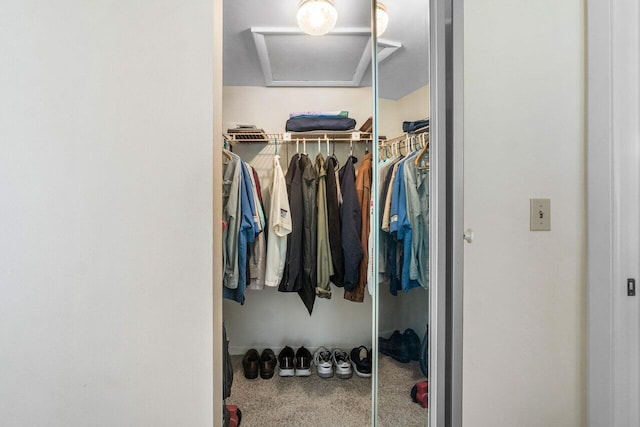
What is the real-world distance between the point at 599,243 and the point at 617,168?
20 centimetres

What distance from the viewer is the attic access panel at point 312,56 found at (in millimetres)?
1608

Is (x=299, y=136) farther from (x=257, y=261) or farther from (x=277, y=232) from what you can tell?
(x=257, y=261)

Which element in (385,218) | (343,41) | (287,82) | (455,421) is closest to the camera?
(455,421)

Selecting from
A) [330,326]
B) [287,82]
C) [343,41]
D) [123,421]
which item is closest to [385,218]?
[123,421]

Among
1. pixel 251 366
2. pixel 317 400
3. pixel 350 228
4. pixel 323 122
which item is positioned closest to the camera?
pixel 317 400

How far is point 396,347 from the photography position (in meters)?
0.93

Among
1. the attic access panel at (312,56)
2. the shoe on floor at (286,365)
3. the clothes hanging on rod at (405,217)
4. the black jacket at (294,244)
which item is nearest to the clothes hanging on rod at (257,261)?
the black jacket at (294,244)

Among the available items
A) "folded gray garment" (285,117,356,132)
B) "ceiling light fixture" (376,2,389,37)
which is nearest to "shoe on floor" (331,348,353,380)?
"folded gray garment" (285,117,356,132)

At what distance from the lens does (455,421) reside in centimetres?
52

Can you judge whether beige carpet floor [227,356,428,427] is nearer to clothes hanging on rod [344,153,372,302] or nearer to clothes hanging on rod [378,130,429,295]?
clothes hanging on rod [378,130,429,295]

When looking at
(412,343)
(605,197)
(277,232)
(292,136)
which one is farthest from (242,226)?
(605,197)

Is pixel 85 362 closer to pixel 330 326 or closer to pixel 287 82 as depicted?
pixel 330 326

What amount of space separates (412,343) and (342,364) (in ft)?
3.72

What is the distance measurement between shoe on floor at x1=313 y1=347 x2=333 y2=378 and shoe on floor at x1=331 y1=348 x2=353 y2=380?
0.12 ft
